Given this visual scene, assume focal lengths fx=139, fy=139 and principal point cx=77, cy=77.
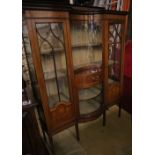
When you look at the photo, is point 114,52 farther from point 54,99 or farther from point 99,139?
point 99,139

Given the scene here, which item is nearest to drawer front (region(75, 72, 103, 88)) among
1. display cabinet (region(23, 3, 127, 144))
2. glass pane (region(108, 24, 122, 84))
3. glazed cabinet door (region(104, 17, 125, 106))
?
display cabinet (region(23, 3, 127, 144))

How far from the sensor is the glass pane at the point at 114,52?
1771 millimetres

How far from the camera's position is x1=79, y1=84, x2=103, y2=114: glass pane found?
6.22 feet

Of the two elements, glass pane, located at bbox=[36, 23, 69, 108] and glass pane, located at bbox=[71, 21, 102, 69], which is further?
glass pane, located at bbox=[71, 21, 102, 69]

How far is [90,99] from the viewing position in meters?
1.98

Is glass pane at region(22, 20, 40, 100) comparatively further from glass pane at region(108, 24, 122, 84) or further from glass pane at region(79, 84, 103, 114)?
glass pane at region(108, 24, 122, 84)

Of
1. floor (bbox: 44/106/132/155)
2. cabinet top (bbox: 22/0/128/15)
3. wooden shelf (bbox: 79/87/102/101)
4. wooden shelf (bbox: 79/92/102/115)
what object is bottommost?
floor (bbox: 44/106/132/155)

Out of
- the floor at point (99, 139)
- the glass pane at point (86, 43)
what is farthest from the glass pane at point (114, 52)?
the floor at point (99, 139)

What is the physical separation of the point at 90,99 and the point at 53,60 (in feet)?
2.76

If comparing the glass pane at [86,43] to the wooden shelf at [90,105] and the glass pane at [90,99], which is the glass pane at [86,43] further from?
the wooden shelf at [90,105]
